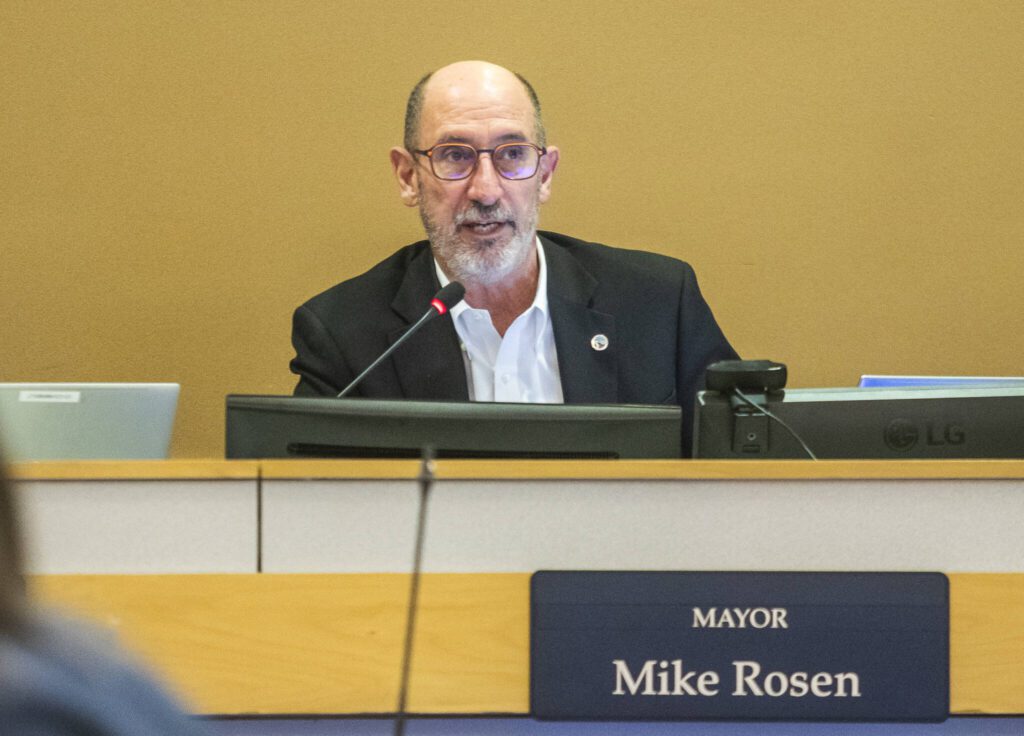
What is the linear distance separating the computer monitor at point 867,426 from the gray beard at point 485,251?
3.00 feet

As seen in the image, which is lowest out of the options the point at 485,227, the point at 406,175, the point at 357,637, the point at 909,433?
the point at 357,637

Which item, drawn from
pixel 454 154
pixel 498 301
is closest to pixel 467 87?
pixel 454 154

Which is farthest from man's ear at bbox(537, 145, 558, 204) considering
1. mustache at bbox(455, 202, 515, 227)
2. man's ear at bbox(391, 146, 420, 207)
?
man's ear at bbox(391, 146, 420, 207)

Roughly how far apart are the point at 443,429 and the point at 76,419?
0.42 metres

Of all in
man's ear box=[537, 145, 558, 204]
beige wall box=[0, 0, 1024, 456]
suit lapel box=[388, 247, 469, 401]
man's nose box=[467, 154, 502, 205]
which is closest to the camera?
suit lapel box=[388, 247, 469, 401]

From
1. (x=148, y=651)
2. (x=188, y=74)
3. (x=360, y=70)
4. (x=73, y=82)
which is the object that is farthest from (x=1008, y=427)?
(x=73, y=82)

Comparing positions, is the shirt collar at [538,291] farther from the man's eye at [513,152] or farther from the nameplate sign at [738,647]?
the nameplate sign at [738,647]

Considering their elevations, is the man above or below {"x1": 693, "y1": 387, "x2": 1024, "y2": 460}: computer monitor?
above

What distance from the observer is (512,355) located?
2260mm

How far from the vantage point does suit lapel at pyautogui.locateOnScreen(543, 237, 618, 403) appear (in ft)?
7.21

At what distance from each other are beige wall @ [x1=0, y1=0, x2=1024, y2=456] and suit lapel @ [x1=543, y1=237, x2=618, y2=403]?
1.95 feet

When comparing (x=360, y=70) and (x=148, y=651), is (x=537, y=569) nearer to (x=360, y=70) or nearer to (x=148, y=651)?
(x=148, y=651)

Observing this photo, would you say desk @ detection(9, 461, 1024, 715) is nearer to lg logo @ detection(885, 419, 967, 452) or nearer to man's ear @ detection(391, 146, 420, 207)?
lg logo @ detection(885, 419, 967, 452)

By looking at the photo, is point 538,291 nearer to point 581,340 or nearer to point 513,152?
point 581,340
